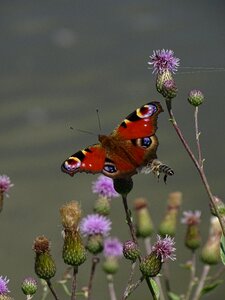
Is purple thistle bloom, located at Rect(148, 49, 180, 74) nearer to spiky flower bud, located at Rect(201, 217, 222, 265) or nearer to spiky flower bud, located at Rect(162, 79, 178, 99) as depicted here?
spiky flower bud, located at Rect(162, 79, 178, 99)

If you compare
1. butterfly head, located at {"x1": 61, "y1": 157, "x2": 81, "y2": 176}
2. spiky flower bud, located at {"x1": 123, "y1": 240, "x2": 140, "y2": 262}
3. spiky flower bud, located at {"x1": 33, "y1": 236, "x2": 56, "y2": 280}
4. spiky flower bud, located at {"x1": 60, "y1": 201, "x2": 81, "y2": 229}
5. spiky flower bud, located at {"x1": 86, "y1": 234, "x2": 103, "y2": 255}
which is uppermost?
spiky flower bud, located at {"x1": 86, "y1": 234, "x2": 103, "y2": 255}

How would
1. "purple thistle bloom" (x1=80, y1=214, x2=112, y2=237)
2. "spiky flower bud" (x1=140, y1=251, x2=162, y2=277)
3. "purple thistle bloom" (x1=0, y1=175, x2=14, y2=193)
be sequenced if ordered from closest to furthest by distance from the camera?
"spiky flower bud" (x1=140, y1=251, x2=162, y2=277), "purple thistle bloom" (x1=0, y1=175, x2=14, y2=193), "purple thistle bloom" (x1=80, y1=214, x2=112, y2=237)

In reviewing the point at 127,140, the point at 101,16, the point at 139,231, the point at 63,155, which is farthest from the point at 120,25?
the point at 127,140

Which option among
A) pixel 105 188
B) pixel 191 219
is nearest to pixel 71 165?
pixel 105 188

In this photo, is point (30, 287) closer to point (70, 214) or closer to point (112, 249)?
point (70, 214)

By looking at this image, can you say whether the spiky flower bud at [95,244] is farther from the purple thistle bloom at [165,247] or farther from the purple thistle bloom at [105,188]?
the purple thistle bloom at [165,247]

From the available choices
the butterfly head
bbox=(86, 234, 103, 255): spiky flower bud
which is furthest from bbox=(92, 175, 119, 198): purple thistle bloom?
the butterfly head

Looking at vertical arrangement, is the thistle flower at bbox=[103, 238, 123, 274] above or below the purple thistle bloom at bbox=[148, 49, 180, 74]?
below
